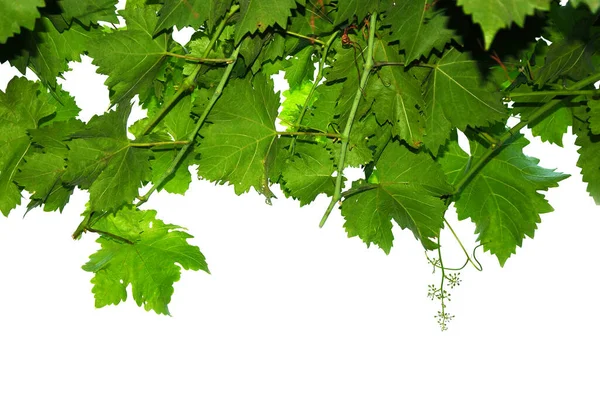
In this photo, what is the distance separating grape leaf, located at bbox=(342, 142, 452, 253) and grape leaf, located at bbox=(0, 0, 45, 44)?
302mm

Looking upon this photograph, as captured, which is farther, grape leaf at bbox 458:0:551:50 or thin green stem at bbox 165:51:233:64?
thin green stem at bbox 165:51:233:64

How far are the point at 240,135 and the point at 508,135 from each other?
0.23 meters

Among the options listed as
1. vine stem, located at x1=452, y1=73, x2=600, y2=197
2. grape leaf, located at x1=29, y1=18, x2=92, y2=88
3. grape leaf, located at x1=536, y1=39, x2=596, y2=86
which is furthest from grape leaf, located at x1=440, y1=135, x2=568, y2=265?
grape leaf, located at x1=29, y1=18, x2=92, y2=88

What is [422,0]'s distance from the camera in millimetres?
499

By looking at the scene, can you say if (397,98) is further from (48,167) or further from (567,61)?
(48,167)

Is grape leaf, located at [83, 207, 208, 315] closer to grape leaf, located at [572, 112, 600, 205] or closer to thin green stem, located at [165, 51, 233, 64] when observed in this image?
thin green stem, located at [165, 51, 233, 64]

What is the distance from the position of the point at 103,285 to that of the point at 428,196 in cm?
34

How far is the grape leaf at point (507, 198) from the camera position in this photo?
0.67 meters

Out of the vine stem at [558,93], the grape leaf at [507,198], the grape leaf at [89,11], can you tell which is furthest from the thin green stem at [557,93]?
the grape leaf at [89,11]

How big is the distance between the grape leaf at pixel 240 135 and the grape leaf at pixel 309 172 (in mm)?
32

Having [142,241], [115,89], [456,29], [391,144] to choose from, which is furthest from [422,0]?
[142,241]

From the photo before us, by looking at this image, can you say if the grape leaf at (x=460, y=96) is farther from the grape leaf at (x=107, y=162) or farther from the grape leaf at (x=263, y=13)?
the grape leaf at (x=107, y=162)

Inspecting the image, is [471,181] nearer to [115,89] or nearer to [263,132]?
[263,132]

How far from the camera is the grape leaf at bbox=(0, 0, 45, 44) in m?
0.43
